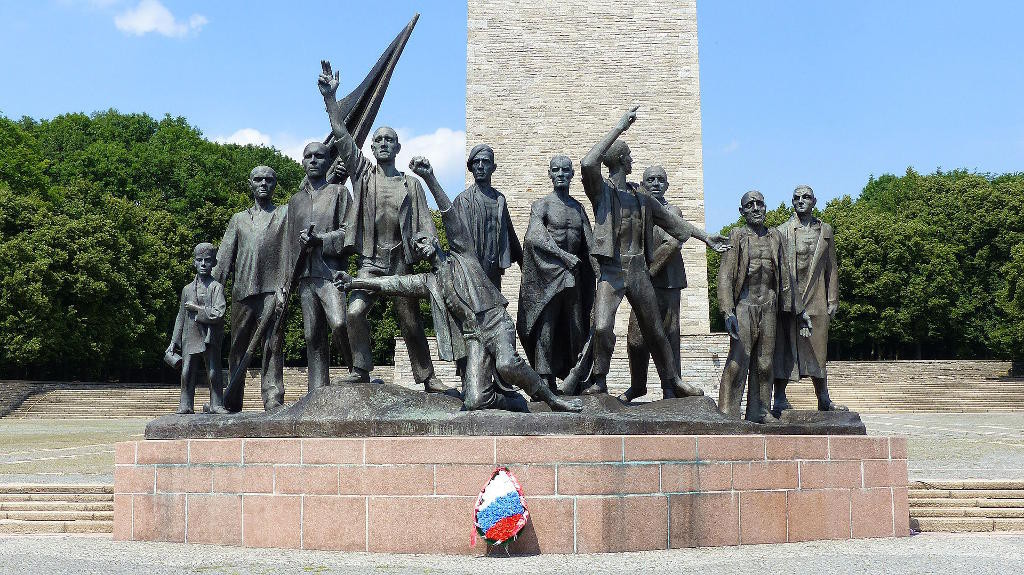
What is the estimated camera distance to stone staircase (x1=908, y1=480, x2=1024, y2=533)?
923 centimetres

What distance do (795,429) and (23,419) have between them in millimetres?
26298

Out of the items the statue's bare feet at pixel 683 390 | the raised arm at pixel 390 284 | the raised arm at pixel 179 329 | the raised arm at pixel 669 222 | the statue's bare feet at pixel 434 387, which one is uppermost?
the raised arm at pixel 669 222

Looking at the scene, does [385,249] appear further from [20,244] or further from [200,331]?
[20,244]

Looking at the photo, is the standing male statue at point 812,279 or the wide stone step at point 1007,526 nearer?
the wide stone step at point 1007,526

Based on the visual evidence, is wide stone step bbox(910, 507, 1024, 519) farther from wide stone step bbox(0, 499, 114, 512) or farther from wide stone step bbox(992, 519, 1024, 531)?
wide stone step bbox(0, 499, 114, 512)

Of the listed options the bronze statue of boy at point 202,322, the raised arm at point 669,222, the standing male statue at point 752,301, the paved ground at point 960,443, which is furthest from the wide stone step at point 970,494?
the bronze statue of boy at point 202,322

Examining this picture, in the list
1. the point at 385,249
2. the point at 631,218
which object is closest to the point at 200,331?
the point at 385,249

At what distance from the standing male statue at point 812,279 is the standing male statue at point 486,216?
2746mm

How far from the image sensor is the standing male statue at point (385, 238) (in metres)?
8.70

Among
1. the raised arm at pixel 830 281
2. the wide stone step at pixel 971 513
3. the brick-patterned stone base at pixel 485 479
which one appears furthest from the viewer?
the raised arm at pixel 830 281

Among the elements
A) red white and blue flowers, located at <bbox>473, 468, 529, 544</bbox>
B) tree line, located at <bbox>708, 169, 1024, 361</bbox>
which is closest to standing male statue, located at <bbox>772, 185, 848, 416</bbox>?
red white and blue flowers, located at <bbox>473, 468, 529, 544</bbox>

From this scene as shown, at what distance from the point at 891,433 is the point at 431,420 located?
1417cm

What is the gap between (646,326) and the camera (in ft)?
30.0

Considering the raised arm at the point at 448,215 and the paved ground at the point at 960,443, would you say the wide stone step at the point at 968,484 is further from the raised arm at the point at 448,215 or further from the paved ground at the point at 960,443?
the raised arm at the point at 448,215
